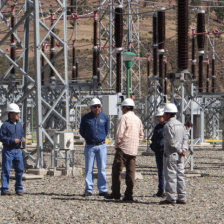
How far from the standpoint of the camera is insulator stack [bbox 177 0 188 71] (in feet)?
50.5

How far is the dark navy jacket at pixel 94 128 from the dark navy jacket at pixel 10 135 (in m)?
1.04

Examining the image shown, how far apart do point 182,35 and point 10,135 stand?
5420 millimetres

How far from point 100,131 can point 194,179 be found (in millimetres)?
4291

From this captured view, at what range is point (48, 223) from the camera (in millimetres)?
8844

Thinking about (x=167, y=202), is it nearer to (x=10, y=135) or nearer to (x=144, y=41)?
(x=10, y=135)

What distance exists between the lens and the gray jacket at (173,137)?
10.4 meters

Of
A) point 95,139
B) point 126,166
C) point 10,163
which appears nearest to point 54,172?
point 10,163

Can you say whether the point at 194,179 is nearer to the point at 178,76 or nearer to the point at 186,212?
the point at 178,76

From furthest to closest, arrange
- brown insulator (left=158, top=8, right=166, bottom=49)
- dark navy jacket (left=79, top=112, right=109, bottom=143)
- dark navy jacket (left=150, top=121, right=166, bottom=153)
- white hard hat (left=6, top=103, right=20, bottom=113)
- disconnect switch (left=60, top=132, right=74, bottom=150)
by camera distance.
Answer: brown insulator (left=158, top=8, right=166, bottom=49) < disconnect switch (left=60, top=132, right=74, bottom=150) < white hard hat (left=6, top=103, right=20, bottom=113) < dark navy jacket (left=150, top=121, right=166, bottom=153) < dark navy jacket (left=79, top=112, right=109, bottom=143)

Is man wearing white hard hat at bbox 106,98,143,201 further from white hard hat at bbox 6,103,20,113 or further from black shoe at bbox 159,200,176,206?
white hard hat at bbox 6,103,20,113

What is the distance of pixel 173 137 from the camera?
1041cm

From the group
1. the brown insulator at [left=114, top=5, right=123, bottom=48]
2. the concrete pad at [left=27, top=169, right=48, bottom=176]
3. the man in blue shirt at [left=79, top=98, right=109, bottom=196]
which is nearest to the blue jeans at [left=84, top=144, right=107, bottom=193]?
Answer: the man in blue shirt at [left=79, top=98, right=109, bottom=196]

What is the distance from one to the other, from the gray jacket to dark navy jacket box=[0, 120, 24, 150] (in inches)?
97.1

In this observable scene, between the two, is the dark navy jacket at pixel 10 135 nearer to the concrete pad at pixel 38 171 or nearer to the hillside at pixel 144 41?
the concrete pad at pixel 38 171
